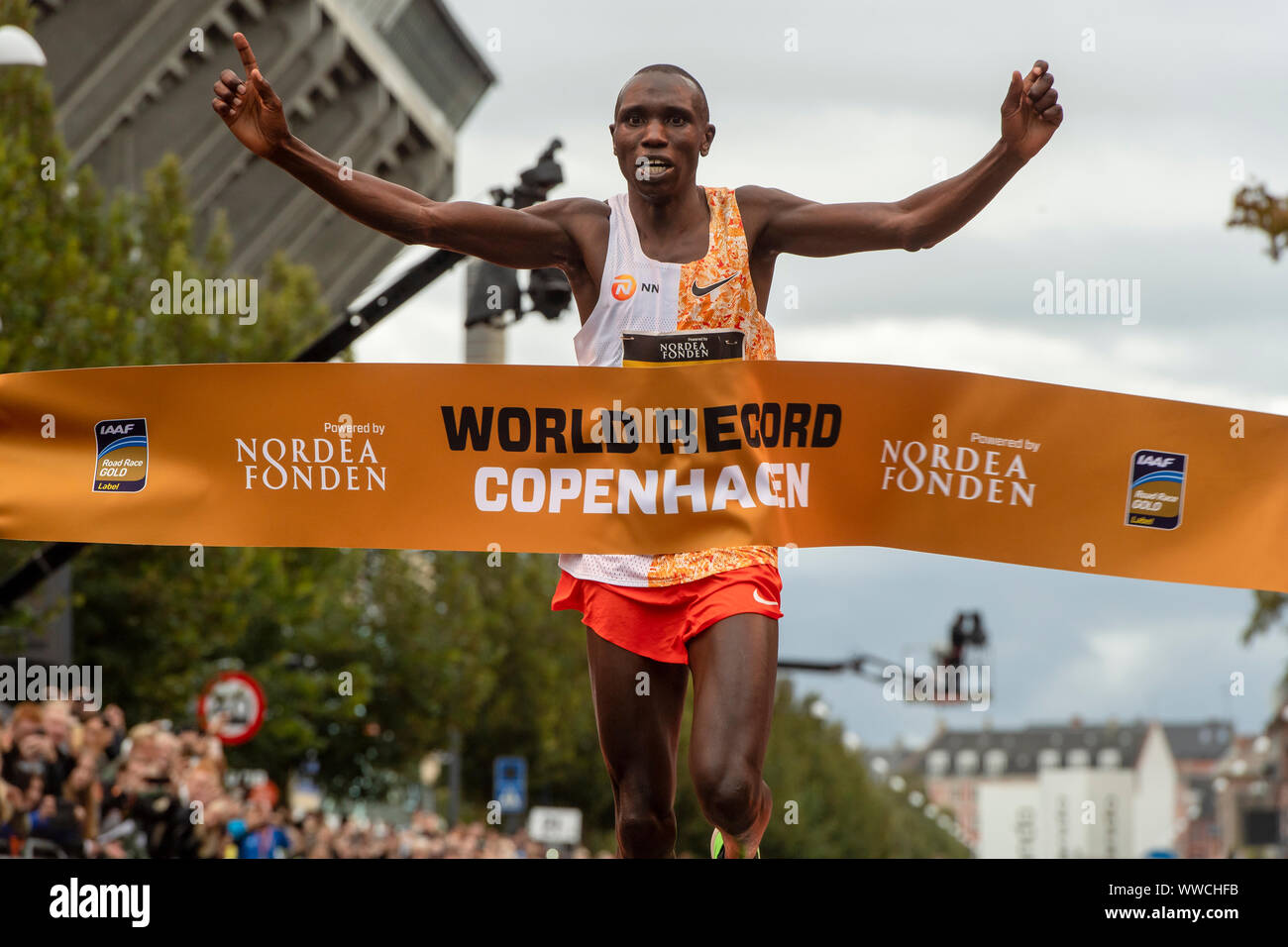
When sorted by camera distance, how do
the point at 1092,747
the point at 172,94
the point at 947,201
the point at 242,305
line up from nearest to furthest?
the point at 947,201, the point at 242,305, the point at 172,94, the point at 1092,747

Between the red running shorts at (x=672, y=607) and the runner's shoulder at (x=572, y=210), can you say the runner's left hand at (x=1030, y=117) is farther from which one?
the red running shorts at (x=672, y=607)

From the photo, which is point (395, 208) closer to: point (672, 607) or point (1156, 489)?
point (672, 607)

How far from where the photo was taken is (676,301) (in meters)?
5.81

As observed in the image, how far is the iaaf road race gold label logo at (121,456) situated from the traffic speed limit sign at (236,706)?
29.6 ft

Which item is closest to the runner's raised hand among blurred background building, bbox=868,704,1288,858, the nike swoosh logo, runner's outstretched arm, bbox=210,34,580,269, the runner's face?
runner's outstretched arm, bbox=210,34,580,269

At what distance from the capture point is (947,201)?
5855 mm

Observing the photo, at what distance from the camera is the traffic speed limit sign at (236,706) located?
15273mm

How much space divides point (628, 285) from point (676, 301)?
157 millimetres

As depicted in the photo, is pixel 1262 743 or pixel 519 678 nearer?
pixel 519 678

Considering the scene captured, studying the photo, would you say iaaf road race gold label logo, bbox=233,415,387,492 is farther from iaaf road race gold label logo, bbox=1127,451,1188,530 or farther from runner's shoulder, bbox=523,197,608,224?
iaaf road race gold label logo, bbox=1127,451,1188,530
